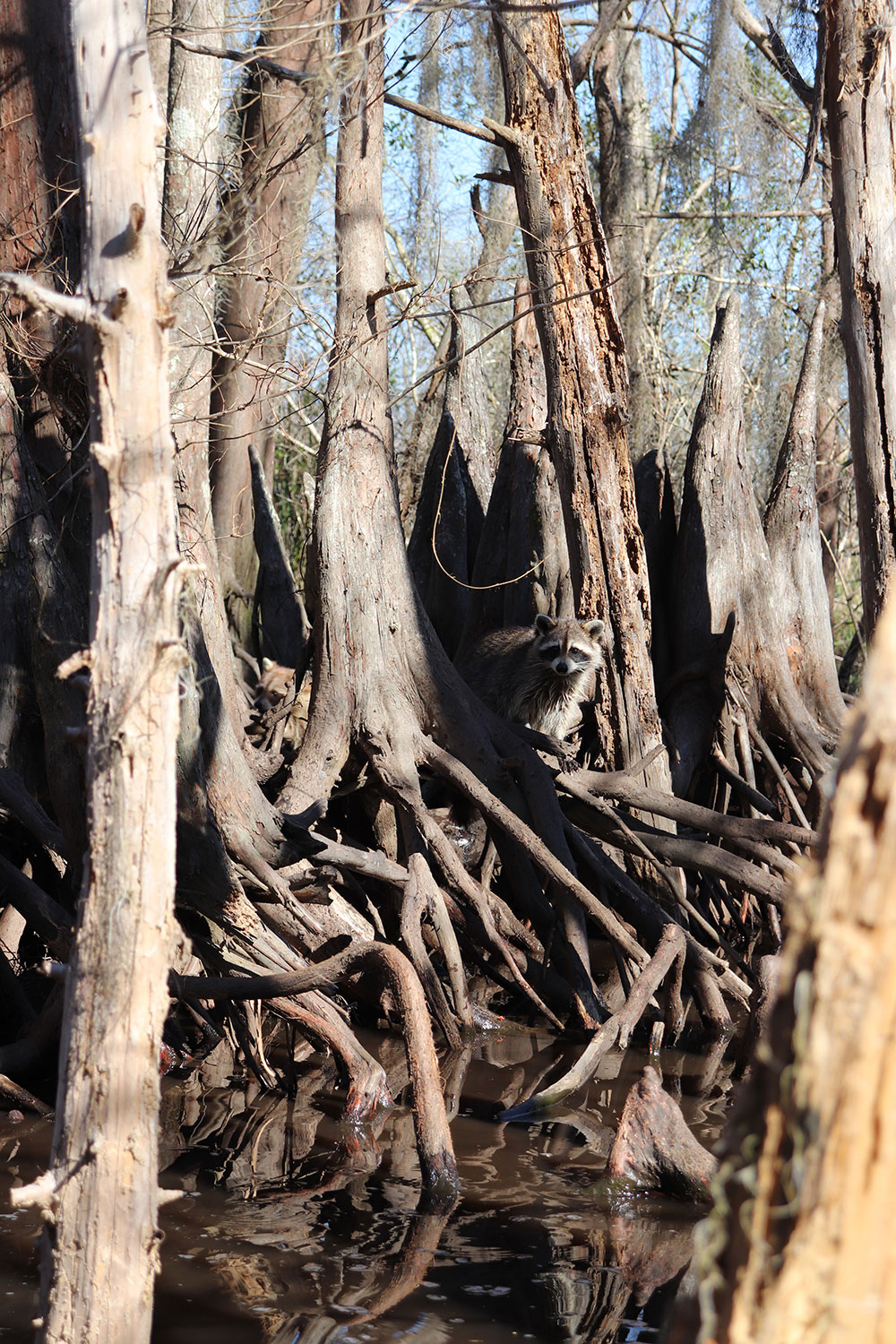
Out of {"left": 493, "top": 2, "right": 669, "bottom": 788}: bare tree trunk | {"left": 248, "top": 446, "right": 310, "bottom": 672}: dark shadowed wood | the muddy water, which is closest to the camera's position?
the muddy water

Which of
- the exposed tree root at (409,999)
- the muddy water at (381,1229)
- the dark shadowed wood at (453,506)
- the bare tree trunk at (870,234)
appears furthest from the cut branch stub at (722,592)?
the exposed tree root at (409,999)

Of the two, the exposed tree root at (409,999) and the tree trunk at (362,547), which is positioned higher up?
the tree trunk at (362,547)

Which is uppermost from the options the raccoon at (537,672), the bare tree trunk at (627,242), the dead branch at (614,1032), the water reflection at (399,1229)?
the bare tree trunk at (627,242)

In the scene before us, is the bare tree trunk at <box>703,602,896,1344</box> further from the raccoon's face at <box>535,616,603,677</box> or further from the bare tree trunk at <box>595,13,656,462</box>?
the bare tree trunk at <box>595,13,656,462</box>

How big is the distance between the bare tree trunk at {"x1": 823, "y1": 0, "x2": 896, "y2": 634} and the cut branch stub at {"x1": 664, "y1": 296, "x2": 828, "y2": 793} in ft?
7.06

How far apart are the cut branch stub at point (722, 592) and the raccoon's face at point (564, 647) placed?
58 centimetres

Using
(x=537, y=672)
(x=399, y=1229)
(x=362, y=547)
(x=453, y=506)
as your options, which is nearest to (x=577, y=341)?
(x=362, y=547)

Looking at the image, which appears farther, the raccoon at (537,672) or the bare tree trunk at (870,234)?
the raccoon at (537,672)

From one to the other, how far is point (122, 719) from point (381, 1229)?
7.02 ft

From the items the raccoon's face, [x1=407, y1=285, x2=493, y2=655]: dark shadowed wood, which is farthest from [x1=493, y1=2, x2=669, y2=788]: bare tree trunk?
[x1=407, y1=285, x2=493, y2=655]: dark shadowed wood

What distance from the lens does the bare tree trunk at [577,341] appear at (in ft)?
21.7

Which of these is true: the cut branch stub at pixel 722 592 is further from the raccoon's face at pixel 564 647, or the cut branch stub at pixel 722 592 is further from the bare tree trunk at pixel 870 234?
the bare tree trunk at pixel 870 234

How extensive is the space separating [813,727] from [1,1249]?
5572mm

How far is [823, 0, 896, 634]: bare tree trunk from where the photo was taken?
543cm
